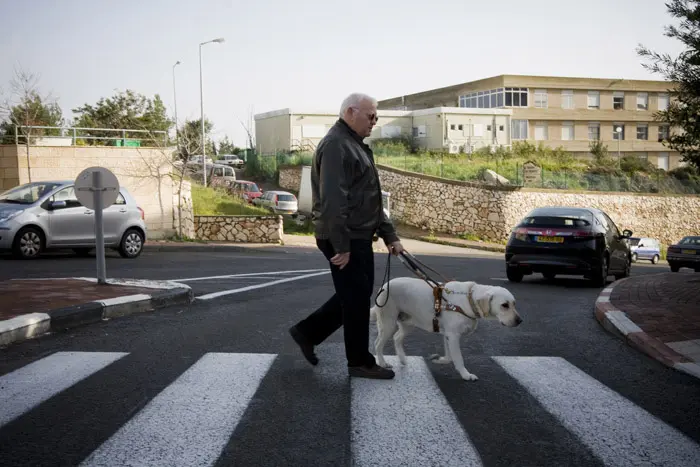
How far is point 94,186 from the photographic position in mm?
10555

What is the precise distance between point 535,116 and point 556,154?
5901mm

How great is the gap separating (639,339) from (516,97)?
59.6m

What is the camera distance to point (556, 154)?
197ft

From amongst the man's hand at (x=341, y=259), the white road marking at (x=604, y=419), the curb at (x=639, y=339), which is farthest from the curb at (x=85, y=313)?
the curb at (x=639, y=339)

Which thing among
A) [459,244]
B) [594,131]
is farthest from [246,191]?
[594,131]

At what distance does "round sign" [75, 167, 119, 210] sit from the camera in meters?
10.5

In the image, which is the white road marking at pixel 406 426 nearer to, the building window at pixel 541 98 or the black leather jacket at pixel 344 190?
the black leather jacket at pixel 344 190

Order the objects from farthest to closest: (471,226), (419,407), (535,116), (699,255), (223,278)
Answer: (535,116), (471,226), (699,255), (223,278), (419,407)

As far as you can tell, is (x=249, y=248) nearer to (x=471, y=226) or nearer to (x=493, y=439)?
(x=471, y=226)

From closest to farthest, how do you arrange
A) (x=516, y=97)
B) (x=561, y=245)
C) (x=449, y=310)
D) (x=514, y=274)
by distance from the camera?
1. (x=449, y=310)
2. (x=561, y=245)
3. (x=514, y=274)
4. (x=516, y=97)

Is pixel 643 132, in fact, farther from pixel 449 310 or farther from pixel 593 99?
pixel 449 310

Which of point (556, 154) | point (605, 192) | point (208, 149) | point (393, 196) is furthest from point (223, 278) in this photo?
point (556, 154)

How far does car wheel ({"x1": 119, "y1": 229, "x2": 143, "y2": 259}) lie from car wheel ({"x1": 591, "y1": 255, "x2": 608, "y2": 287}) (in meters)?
11.0

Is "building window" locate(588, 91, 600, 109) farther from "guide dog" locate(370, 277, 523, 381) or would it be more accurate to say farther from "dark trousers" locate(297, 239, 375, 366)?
"dark trousers" locate(297, 239, 375, 366)
